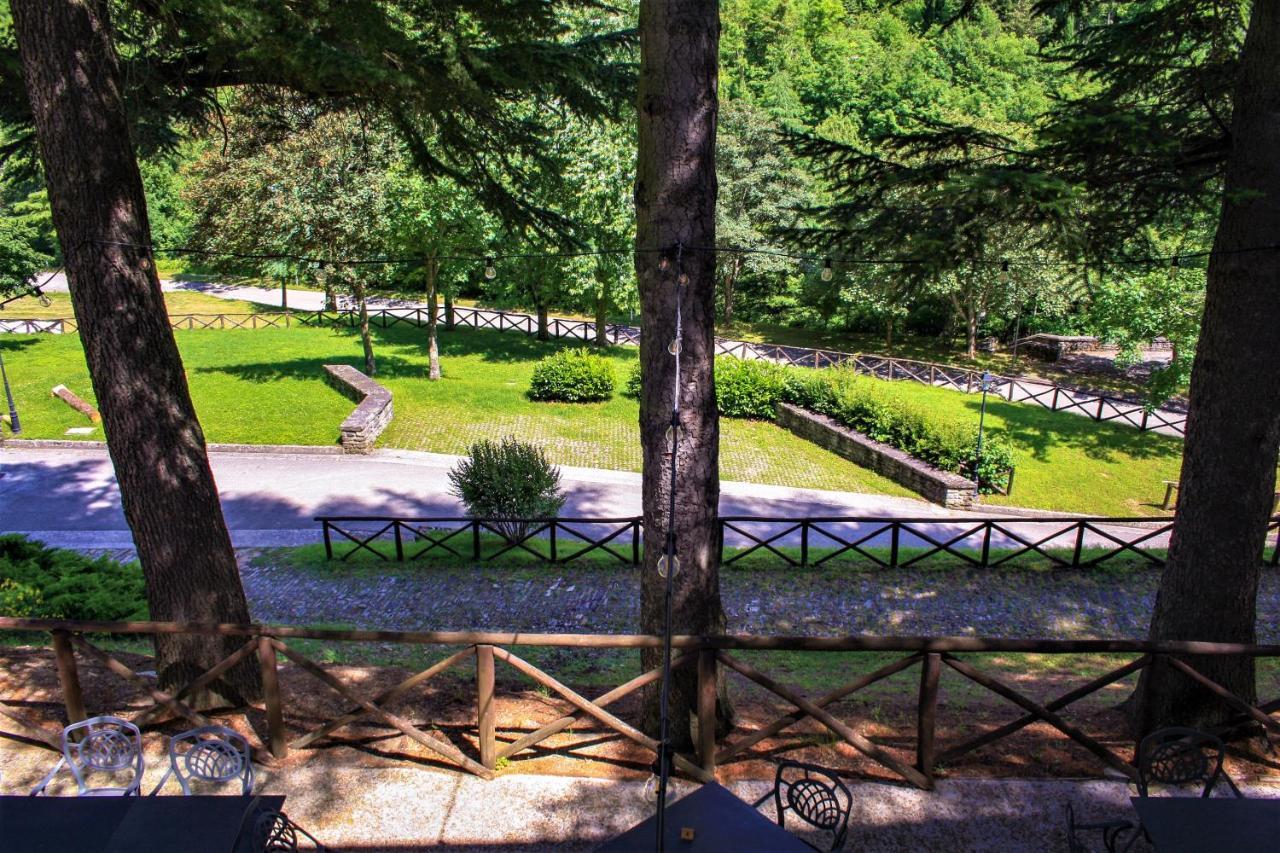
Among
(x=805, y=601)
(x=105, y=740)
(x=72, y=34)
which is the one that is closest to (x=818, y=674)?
(x=805, y=601)

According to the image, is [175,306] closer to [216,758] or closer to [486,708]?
[216,758]

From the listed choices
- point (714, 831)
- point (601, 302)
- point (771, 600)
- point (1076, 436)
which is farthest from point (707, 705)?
point (601, 302)

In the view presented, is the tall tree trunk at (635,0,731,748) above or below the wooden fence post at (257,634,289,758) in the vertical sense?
above

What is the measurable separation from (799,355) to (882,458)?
47.9 ft

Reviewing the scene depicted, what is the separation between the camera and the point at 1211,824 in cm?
405

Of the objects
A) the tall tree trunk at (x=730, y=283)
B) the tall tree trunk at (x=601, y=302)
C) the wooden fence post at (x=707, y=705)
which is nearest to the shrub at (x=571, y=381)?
the tall tree trunk at (x=601, y=302)

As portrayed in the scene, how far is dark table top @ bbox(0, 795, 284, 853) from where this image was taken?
3.92 meters

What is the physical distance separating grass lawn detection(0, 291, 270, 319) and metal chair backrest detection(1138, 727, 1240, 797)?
38165 mm

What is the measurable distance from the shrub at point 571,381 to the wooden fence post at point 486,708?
58.6 ft

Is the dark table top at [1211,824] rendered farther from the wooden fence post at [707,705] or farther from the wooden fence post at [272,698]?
the wooden fence post at [272,698]

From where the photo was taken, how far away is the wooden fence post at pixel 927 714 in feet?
17.2

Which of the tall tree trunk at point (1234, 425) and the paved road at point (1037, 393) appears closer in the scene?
the tall tree trunk at point (1234, 425)

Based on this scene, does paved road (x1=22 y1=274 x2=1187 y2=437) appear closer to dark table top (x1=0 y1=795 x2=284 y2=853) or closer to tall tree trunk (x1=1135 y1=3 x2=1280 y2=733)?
tall tree trunk (x1=1135 y1=3 x2=1280 y2=733)

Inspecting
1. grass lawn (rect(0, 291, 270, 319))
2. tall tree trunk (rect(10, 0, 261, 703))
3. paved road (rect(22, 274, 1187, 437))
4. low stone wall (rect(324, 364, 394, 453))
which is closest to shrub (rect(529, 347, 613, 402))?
low stone wall (rect(324, 364, 394, 453))
